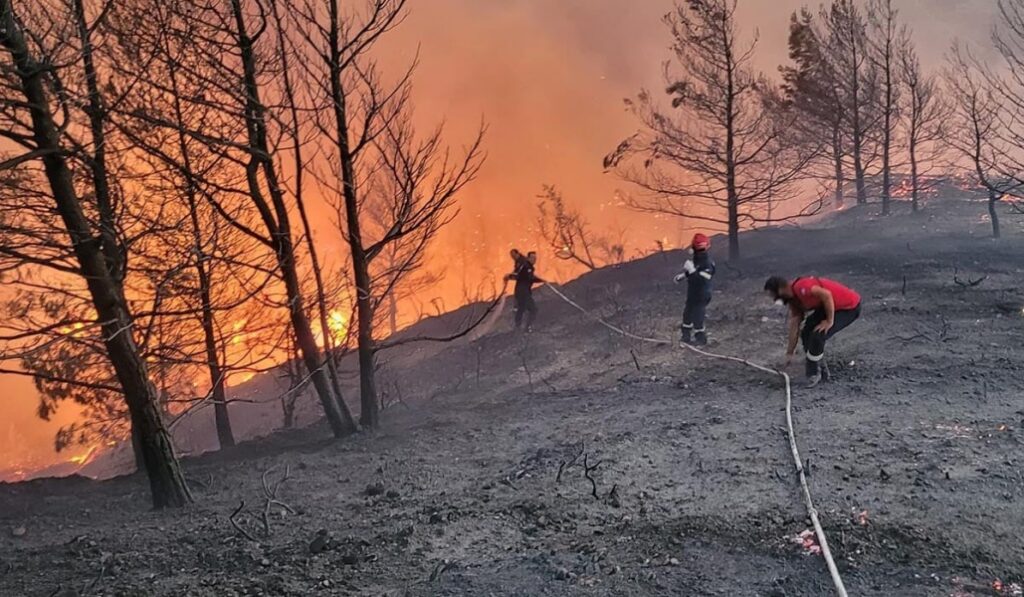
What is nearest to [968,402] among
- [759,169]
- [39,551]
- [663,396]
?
[663,396]

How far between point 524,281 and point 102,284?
369 inches

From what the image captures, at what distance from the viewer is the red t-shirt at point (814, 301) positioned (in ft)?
24.6

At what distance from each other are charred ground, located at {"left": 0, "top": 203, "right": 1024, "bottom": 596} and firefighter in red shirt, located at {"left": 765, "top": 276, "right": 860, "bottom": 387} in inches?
19.9

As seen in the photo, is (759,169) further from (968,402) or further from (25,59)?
(25,59)

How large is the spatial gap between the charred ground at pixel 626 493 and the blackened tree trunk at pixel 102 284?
1.46ft

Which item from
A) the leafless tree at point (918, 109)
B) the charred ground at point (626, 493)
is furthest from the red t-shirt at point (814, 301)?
the leafless tree at point (918, 109)

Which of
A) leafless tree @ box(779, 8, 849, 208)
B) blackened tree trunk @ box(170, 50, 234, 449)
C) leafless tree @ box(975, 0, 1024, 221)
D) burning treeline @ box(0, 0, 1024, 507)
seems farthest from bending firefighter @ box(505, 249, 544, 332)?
leafless tree @ box(779, 8, 849, 208)

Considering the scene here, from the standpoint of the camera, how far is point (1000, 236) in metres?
16.5

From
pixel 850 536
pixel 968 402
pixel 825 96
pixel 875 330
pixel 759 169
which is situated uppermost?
pixel 825 96

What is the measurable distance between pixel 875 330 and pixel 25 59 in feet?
34.6

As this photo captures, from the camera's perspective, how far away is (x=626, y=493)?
534 cm

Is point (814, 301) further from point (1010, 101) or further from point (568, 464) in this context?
point (1010, 101)

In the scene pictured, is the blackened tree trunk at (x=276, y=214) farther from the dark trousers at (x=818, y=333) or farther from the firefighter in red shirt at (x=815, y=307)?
the dark trousers at (x=818, y=333)

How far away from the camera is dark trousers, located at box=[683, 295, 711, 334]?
10430 millimetres
